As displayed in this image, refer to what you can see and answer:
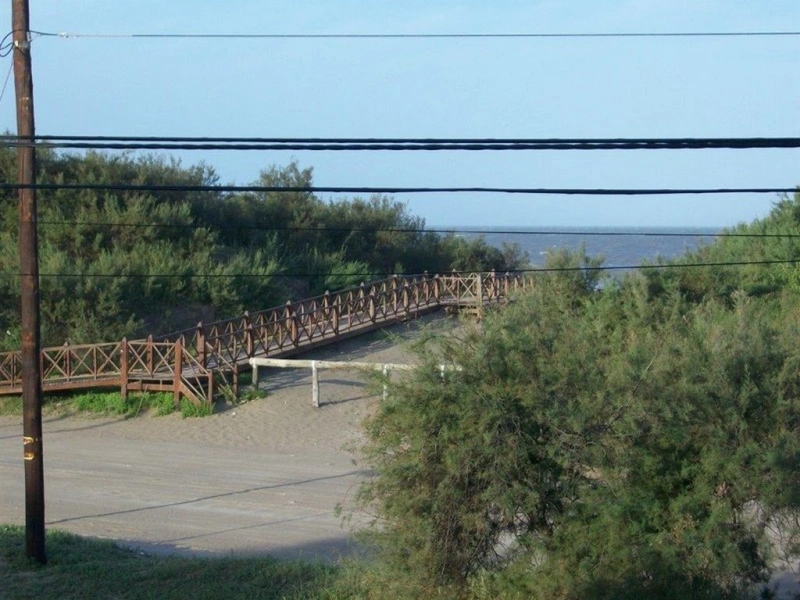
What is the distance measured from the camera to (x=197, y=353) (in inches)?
1091

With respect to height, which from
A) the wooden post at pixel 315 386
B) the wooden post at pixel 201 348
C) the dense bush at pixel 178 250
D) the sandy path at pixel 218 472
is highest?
the dense bush at pixel 178 250

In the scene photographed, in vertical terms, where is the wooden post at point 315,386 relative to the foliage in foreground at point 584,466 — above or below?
below

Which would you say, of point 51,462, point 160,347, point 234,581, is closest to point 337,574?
point 234,581

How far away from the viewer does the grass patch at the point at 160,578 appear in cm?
1021

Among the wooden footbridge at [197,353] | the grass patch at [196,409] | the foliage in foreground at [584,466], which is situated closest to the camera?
the foliage in foreground at [584,466]

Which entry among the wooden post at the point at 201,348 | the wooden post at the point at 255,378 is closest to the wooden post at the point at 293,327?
the wooden post at the point at 255,378

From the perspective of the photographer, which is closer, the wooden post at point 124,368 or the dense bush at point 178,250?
the wooden post at point 124,368

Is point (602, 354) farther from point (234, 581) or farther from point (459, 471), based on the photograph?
point (234, 581)

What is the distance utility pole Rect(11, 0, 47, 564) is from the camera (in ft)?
38.6

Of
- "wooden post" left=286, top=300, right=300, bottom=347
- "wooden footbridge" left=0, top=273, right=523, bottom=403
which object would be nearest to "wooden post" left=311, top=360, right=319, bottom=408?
"wooden footbridge" left=0, top=273, right=523, bottom=403

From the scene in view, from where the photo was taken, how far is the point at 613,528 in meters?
8.53

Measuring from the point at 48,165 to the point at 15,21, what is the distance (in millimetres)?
32758

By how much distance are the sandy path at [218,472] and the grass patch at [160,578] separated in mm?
1435

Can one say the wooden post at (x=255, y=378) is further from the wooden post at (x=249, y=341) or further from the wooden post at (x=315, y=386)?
the wooden post at (x=315, y=386)
